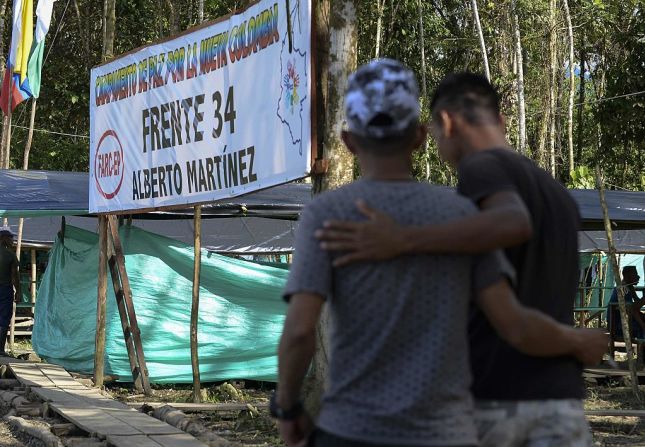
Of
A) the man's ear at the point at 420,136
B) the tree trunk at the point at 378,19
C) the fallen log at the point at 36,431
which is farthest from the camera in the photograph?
the tree trunk at the point at 378,19

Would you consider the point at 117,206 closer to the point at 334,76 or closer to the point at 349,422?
the point at 334,76

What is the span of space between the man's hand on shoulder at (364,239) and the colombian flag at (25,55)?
12477mm

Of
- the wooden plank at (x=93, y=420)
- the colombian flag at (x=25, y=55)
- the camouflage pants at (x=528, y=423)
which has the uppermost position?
the colombian flag at (x=25, y=55)

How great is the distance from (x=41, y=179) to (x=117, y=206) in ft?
8.11

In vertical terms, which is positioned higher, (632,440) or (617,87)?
(617,87)

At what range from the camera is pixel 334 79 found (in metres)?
6.93

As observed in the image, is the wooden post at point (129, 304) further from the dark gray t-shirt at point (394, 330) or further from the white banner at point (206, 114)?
the dark gray t-shirt at point (394, 330)

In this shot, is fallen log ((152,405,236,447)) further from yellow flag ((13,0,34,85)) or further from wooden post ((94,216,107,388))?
yellow flag ((13,0,34,85))

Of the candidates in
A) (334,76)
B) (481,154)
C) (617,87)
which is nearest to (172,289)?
(334,76)

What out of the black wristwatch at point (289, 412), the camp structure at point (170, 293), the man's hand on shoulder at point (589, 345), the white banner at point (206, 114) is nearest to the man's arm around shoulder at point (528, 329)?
the man's hand on shoulder at point (589, 345)

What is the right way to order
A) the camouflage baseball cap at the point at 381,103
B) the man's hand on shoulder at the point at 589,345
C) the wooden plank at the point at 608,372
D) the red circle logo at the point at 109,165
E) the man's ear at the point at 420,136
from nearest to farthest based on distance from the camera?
1. the camouflage baseball cap at the point at 381,103
2. the man's ear at the point at 420,136
3. the man's hand on shoulder at the point at 589,345
4. the red circle logo at the point at 109,165
5. the wooden plank at the point at 608,372

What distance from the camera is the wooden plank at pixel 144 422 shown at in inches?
297

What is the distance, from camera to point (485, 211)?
2.50m

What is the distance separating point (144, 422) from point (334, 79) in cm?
303
